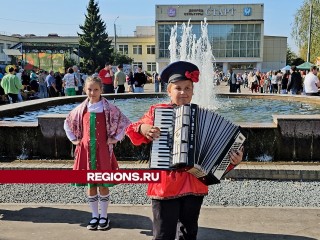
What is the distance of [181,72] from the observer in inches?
126

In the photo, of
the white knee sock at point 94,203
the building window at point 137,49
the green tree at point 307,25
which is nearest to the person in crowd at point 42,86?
the white knee sock at point 94,203

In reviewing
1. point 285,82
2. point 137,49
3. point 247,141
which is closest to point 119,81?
point 285,82

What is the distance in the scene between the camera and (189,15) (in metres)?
73.5

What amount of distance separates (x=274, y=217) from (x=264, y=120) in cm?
623

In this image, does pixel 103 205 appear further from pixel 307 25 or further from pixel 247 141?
pixel 307 25

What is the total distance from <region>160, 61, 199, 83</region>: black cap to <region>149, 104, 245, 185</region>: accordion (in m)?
0.30

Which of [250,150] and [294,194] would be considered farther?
[250,150]

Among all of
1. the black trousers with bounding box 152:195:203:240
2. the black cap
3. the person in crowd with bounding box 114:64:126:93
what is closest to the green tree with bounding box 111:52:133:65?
the person in crowd with bounding box 114:64:126:93

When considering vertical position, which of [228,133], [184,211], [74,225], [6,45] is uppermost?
[6,45]

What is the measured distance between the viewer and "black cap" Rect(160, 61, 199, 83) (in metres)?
3.17

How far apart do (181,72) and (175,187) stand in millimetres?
895

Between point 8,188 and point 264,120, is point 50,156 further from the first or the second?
point 264,120

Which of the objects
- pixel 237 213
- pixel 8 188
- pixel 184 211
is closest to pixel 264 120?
pixel 237 213

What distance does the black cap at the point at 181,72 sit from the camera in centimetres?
317
